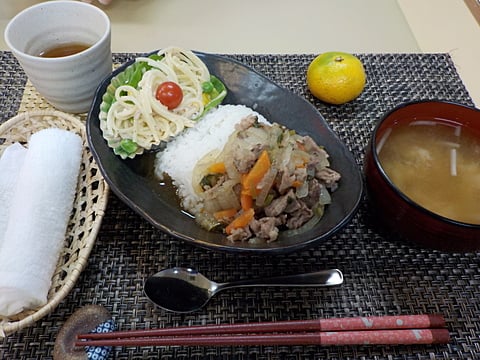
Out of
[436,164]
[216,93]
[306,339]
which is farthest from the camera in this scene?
[216,93]

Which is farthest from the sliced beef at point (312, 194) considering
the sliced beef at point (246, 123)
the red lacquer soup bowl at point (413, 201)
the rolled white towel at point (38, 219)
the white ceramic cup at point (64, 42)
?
the white ceramic cup at point (64, 42)

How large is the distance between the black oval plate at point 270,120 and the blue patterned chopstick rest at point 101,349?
1.09 ft

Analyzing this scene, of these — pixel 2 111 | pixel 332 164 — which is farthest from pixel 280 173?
pixel 2 111

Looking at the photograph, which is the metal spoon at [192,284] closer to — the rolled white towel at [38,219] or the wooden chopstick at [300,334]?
the wooden chopstick at [300,334]

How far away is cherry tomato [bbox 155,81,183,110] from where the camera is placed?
1.74 meters

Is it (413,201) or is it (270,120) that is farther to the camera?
(270,120)

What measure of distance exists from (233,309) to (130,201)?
1.61 ft

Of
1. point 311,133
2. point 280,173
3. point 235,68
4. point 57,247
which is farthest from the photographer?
point 235,68

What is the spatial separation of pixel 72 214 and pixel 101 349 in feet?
1.70

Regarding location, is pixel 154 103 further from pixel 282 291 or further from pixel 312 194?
pixel 282 291

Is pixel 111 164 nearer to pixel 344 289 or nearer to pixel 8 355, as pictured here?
pixel 8 355

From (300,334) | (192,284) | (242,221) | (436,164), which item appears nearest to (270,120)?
(242,221)

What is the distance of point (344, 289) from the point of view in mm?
1415

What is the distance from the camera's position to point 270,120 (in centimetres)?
181
